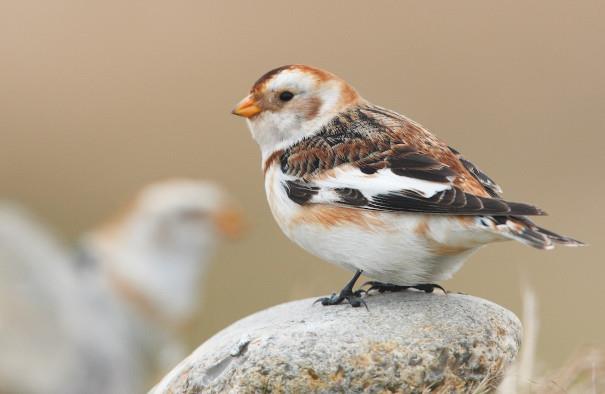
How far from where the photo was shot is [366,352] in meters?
4.93

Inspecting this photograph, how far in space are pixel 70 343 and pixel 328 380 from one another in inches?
192

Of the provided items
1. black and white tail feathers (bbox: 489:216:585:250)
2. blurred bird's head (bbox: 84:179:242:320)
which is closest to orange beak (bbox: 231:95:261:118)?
black and white tail feathers (bbox: 489:216:585:250)

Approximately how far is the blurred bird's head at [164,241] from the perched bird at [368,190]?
13.8 ft

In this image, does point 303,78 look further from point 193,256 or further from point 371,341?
point 193,256

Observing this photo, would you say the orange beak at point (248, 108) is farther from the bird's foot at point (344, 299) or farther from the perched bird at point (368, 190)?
the bird's foot at point (344, 299)

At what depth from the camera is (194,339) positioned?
1178 cm

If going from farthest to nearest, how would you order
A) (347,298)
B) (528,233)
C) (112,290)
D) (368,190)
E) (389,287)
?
(112,290)
(389,287)
(347,298)
(368,190)
(528,233)

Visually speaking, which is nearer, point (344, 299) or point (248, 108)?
point (344, 299)

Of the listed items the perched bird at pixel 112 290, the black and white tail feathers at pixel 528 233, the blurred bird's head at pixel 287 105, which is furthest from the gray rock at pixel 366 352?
the perched bird at pixel 112 290

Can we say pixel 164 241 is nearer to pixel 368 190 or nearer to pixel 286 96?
pixel 286 96

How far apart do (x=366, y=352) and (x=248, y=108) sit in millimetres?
1441

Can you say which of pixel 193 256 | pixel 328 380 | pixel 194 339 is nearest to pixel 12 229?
pixel 193 256

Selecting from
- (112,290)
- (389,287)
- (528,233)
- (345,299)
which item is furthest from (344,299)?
(112,290)

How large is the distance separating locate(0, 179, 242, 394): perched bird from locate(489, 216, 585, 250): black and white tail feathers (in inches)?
201
